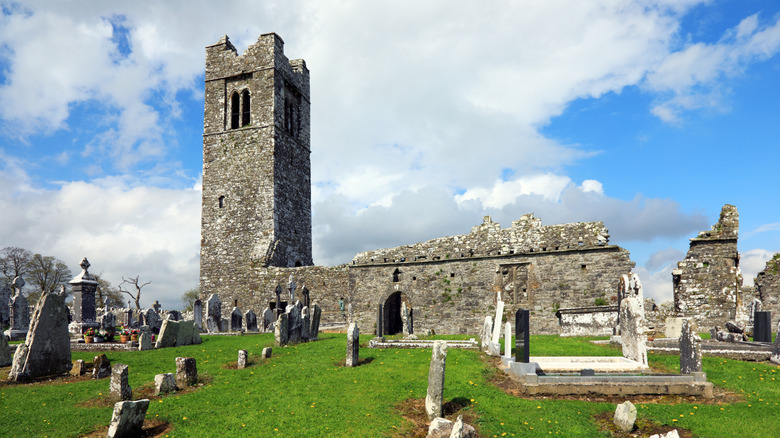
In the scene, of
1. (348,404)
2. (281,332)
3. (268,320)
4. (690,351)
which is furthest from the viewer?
(268,320)

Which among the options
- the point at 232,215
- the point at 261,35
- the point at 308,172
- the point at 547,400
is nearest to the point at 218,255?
the point at 232,215

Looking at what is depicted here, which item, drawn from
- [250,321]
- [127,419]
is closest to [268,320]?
[250,321]

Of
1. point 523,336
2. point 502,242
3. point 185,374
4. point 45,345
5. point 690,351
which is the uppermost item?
point 502,242

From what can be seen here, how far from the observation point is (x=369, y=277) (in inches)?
1019

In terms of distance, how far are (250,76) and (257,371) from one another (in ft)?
88.1

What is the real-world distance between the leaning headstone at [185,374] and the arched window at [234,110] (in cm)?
2633

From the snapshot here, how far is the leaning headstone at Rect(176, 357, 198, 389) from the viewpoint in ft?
34.3

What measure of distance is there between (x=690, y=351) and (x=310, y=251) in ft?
95.4

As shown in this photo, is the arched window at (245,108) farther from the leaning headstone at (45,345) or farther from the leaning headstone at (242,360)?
the leaning headstone at (242,360)

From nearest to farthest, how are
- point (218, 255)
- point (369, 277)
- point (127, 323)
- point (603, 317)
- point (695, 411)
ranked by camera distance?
point (695, 411) < point (603, 317) < point (369, 277) < point (127, 323) < point (218, 255)

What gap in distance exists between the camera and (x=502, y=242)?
2295 centimetres

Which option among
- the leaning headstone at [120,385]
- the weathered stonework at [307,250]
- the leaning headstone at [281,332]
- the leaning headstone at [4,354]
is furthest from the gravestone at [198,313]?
the leaning headstone at [120,385]

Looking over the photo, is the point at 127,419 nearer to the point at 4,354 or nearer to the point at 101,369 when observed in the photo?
the point at 101,369

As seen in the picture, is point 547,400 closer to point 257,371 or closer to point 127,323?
point 257,371
